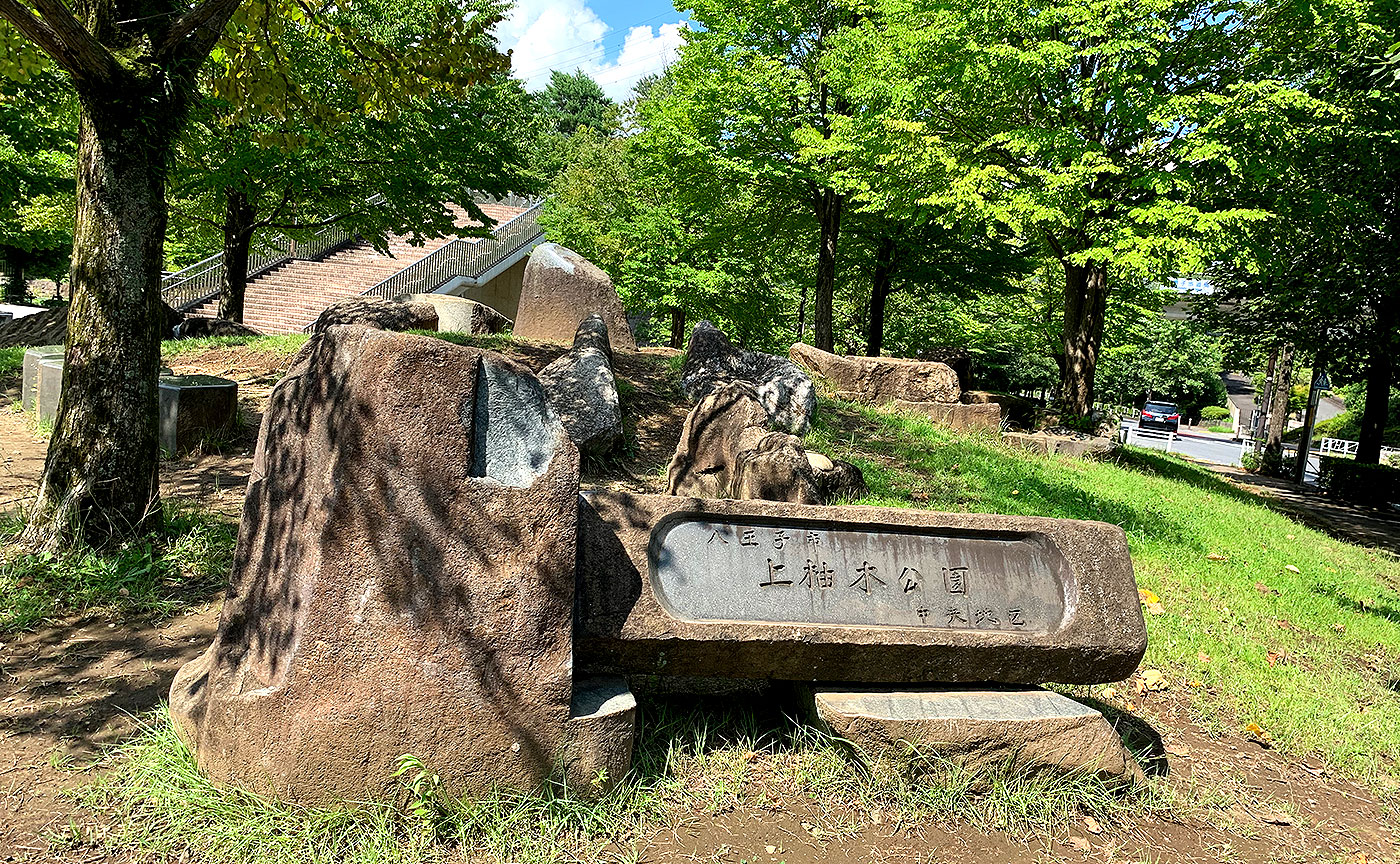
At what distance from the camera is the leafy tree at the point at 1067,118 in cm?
1097

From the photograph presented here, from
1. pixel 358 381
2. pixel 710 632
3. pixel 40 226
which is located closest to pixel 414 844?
pixel 710 632

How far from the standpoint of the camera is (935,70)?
12.7 m

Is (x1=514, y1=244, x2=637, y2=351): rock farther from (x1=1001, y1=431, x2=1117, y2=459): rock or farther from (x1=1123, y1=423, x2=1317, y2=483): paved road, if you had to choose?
(x1=1123, y1=423, x2=1317, y2=483): paved road

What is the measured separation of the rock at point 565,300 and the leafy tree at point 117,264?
6.41 metres

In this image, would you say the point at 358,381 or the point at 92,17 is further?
the point at 92,17

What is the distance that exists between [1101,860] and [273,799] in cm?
303

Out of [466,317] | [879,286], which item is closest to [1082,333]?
[879,286]

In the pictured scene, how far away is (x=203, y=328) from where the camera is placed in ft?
42.1

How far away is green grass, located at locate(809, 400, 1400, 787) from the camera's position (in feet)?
14.8

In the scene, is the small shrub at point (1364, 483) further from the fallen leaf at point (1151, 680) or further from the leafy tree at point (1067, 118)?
the fallen leaf at point (1151, 680)

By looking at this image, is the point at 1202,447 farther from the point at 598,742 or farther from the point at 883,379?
the point at 598,742

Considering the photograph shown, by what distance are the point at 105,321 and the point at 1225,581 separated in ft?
26.1

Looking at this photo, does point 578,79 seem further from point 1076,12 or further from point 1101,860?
point 1101,860

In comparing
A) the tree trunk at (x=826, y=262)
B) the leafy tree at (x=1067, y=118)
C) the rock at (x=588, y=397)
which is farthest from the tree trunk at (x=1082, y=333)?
the rock at (x=588, y=397)
